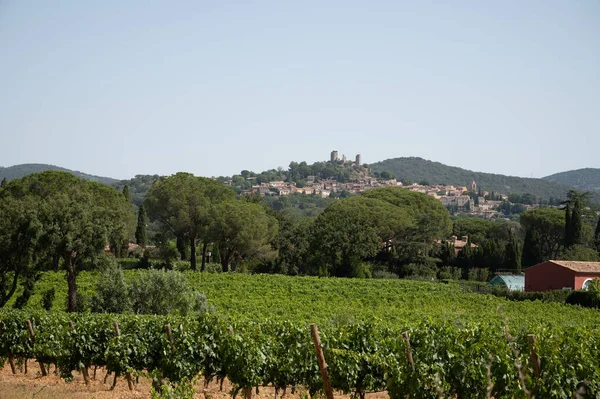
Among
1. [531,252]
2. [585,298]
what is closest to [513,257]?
[531,252]

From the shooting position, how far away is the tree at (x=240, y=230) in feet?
154

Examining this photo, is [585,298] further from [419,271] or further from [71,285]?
[71,285]

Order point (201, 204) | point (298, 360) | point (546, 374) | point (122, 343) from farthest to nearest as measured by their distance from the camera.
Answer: point (201, 204)
point (122, 343)
point (298, 360)
point (546, 374)

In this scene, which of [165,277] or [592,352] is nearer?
[592,352]

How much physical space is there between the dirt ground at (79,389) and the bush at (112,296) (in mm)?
5501

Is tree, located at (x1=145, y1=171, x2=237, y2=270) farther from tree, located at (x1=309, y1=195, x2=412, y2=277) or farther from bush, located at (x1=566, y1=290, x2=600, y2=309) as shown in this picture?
bush, located at (x1=566, y1=290, x2=600, y2=309)

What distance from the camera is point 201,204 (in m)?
49.2

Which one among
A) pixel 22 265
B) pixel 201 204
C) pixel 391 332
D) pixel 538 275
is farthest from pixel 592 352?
pixel 201 204

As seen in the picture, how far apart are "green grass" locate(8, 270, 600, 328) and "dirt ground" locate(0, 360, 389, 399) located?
11.6 m

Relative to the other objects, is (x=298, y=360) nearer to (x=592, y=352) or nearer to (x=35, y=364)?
(x=592, y=352)

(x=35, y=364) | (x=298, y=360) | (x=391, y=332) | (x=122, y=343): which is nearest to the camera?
(x=298, y=360)

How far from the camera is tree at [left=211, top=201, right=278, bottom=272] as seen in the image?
46812 millimetres

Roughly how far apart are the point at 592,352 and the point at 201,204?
40516 mm

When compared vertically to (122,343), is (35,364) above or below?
below
